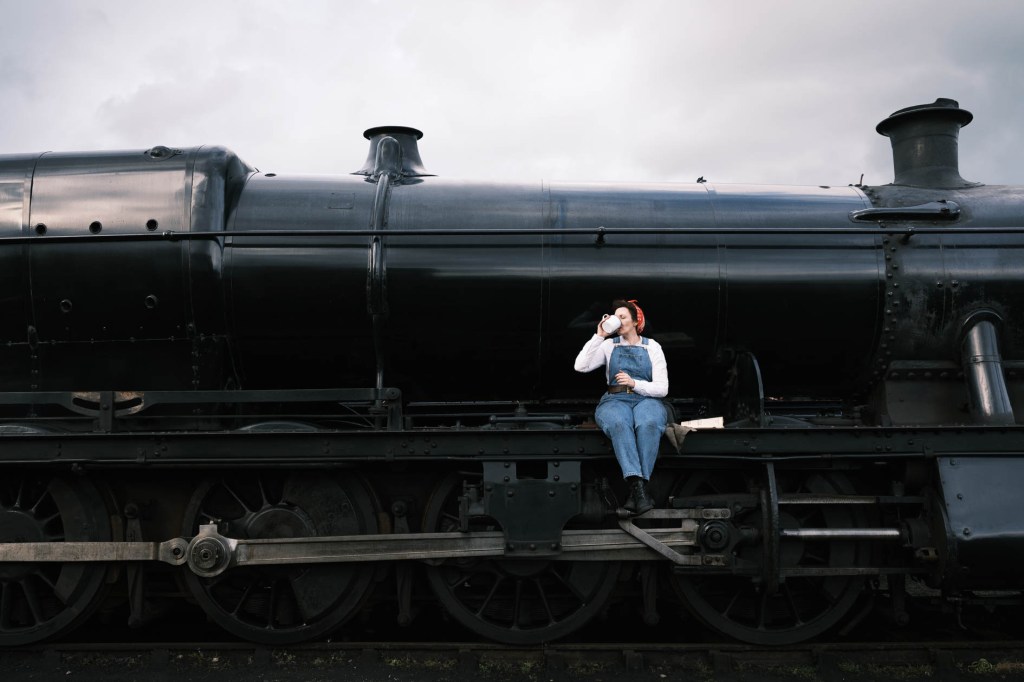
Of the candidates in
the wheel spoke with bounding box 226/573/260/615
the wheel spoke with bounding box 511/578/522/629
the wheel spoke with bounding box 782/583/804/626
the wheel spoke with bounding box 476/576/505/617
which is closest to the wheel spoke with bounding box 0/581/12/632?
the wheel spoke with bounding box 226/573/260/615

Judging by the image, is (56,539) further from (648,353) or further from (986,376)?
(986,376)

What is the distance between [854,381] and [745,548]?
1410mm

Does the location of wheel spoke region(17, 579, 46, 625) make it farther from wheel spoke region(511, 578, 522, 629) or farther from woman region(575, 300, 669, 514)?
woman region(575, 300, 669, 514)

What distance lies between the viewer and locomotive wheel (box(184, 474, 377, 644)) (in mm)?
4926

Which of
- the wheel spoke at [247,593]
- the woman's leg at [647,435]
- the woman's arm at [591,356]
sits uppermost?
the woman's arm at [591,356]

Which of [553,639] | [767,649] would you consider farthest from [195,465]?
[767,649]

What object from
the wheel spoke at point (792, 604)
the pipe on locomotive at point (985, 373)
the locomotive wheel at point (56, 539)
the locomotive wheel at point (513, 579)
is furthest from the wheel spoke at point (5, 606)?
the pipe on locomotive at point (985, 373)

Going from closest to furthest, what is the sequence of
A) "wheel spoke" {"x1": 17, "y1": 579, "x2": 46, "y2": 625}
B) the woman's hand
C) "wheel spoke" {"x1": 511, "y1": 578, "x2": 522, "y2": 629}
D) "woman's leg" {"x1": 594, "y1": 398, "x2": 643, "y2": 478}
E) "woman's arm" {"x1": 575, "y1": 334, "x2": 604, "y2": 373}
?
"woman's leg" {"x1": 594, "y1": 398, "x2": 643, "y2": 478} → the woman's hand → "woman's arm" {"x1": 575, "y1": 334, "x2": 604, "y2": 373} → "wheel spoke" {"x1": 17, "y1": 579, "x2": 46, "y2": 625} → "wheel spoke" {"x1": 511, "y1": 578, "x2": 522, "y2": 629}

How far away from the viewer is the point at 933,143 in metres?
5.81

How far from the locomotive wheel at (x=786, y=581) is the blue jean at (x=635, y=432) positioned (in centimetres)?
63

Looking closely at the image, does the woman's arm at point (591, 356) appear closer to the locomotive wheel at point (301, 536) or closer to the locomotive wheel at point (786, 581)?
the locomotive wheel at point (786, 581)

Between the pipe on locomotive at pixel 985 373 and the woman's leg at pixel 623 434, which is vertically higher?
the pipe on locomotive at pixel 985 373

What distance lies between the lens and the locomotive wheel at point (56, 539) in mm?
4828

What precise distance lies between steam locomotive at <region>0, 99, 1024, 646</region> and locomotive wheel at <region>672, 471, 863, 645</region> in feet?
0.07
